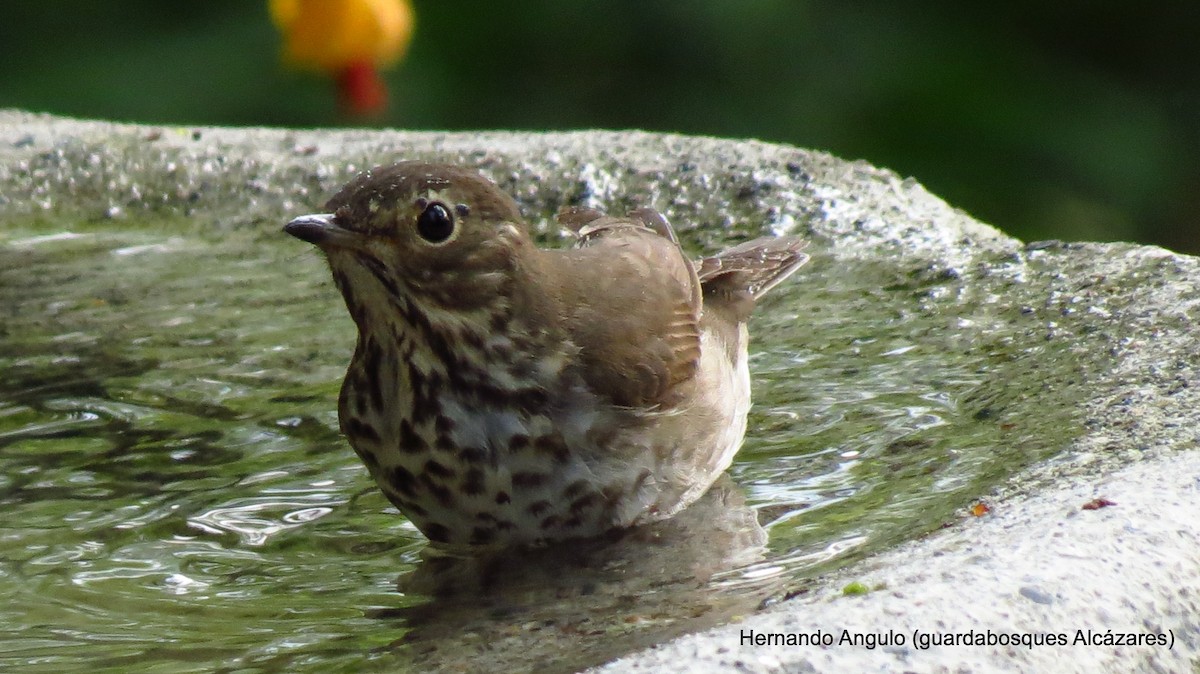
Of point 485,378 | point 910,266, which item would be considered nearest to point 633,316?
point 485,378

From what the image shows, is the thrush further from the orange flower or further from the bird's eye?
the orange flower

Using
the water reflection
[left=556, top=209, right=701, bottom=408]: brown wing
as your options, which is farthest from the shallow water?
[left=556, top=209, right=701, bottom=408]: brown wing

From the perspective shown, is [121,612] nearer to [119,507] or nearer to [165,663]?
[165,663]

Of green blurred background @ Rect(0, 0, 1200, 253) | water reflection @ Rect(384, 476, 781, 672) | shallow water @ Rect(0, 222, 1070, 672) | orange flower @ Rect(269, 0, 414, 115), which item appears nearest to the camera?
water reflection @ Rect(384, 476, 781, 672)

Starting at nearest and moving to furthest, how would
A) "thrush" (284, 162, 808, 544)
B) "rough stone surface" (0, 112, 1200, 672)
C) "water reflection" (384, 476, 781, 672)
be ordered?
"rough stone surface" (0, 112, 1200, 672)
"water reflection" (384, 476, 781, 672)
"thrush" (284, 162, 808, 544)

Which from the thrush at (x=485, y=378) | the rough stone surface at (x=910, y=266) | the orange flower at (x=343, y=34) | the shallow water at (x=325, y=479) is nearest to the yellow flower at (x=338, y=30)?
the orange flower at (x=343, y=34)

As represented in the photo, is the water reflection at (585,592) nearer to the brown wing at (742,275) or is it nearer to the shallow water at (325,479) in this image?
the shallow water at (325,479)
